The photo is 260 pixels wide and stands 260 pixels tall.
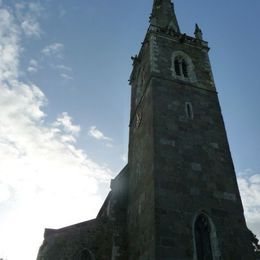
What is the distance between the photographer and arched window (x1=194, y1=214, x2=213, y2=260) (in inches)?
402

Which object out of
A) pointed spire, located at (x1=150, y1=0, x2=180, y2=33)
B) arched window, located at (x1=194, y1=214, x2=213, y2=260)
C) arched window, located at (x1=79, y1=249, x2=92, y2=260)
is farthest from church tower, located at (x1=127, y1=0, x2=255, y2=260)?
pointed spire, located at (x1=150, y1=0, x2=180, y2=33)

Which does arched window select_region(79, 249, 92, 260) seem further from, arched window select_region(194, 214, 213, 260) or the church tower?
arched window select_region(194, 214, 213, 260)

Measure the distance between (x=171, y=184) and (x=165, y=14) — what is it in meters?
16.3

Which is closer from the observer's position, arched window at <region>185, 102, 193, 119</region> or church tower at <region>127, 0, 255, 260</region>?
church tower at <region>127, 0, 255, 260</region>

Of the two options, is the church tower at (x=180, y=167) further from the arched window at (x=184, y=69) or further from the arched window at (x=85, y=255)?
the arched window at (x=85, y=255)

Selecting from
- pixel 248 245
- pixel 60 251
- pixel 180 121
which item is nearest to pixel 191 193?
pixel 248 245

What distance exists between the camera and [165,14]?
23.2 meters

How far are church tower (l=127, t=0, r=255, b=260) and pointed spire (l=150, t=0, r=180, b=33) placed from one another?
388 centimetres

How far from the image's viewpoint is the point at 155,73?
15.5 meters

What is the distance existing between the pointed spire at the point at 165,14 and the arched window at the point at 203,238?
1461cm

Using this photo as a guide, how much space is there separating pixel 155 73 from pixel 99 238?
8717mm

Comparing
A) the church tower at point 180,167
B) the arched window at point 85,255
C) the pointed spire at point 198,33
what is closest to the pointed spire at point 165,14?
the pointed spire at point 198,33

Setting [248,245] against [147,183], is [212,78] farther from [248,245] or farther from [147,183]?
[248,245]

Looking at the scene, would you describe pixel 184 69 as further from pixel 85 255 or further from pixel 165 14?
pixel 85 255
